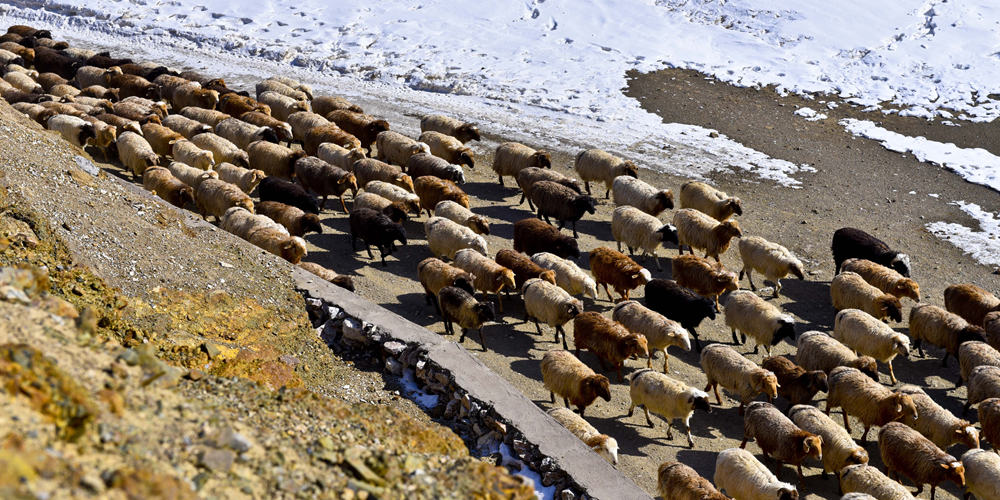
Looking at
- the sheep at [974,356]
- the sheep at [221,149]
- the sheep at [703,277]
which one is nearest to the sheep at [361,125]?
the sheep at [221,149]

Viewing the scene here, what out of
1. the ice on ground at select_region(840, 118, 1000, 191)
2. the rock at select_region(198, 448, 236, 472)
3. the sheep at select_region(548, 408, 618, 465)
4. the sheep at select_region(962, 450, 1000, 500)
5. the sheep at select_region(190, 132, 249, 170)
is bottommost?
the sheep at select_region(962, 450, 1000, 500)

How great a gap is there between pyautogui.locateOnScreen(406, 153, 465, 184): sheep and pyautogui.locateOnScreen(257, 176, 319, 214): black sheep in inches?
108

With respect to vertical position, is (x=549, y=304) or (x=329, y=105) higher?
(x=329, y=105)

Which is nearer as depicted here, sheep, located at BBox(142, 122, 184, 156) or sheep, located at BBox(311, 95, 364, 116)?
sheep, located at BBox(142, 122, 184, 156)

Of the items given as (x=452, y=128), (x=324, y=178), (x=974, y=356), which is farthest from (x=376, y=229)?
(x=974, y=356)

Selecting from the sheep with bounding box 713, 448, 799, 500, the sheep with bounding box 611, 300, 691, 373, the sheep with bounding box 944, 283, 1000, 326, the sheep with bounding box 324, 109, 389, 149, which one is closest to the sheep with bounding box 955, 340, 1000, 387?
the sheep with bounding box 944, 283, 1000, 326

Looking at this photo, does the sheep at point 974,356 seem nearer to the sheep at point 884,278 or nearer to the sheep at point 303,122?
Result: the sheep at point 884,278

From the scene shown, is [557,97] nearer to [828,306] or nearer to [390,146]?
[390,146]

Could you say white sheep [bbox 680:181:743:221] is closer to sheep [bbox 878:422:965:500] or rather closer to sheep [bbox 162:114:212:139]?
sheep [bbox 878:422:965:500]

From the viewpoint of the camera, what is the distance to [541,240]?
49.0ft

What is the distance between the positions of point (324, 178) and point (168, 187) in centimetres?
290

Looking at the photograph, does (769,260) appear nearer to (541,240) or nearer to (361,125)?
(541,240)

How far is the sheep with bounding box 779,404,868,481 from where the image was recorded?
1020 centimetres

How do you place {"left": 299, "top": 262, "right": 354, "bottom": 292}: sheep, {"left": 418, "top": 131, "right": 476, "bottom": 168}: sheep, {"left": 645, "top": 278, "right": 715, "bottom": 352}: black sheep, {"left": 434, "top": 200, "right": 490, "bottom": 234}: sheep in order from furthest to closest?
1. {"left": 418, "top": 131, "right": 476, "bottom": 168}: sheep
2. {"left": 434, "top": 200, "right": 490, "bottom": 234}: sheep
3. {"left": 645, "top": 278, "right": 715, "bottom": 352}: black sheep
4. {"left": 299, "top": 262, "right": 354, "bottom": 292}: sheep
